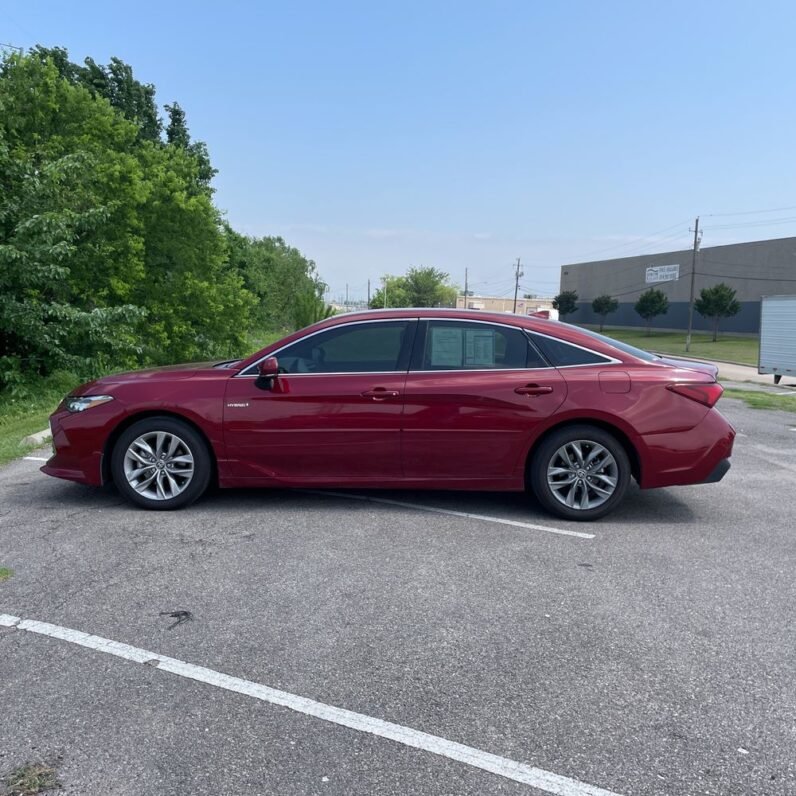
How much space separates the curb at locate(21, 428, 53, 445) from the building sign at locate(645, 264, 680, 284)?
2930 inches

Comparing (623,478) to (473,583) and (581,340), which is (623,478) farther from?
(473,583)

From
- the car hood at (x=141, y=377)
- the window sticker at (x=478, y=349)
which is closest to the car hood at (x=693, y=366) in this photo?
the window sticker at (x=478, y=349)

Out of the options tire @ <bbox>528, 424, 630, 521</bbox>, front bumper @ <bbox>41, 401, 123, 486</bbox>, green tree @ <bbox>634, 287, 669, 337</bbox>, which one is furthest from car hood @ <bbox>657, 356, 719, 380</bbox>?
green tree @ <bbox>634, 287, 669, 337</bbox>

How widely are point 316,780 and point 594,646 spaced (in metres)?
1.56

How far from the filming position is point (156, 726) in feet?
8.75

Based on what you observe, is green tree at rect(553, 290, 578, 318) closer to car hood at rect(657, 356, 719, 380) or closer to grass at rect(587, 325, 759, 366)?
grass at rect(587, 325, 759, 366)

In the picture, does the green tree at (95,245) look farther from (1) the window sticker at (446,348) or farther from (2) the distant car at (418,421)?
(1) the window sticker at (446,348)

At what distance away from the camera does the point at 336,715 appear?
2.76m

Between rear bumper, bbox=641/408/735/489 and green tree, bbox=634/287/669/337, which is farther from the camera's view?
green tree, bbox=634/287/669/337

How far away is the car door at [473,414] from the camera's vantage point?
5328mm

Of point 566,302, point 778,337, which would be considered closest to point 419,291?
point 566,302

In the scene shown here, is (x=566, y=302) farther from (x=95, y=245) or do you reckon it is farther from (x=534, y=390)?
(x=534, y=390)

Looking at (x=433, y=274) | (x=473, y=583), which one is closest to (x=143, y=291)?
(x=473, y=583)

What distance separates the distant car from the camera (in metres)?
5.34
